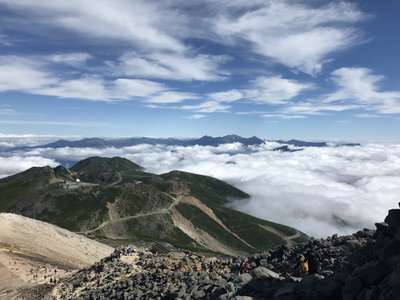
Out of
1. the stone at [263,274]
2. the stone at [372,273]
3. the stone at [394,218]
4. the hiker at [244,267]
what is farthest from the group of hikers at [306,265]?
the stone at [372,273]

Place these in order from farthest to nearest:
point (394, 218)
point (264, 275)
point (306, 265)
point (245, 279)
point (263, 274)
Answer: point (306, 265), point (263, 274), point (264, 275), point (245, 279), point (394, 218)

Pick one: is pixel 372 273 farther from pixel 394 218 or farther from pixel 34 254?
pixel 34 254

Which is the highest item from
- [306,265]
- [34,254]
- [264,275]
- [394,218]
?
[394,218]

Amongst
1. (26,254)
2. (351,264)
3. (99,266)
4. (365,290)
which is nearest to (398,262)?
(365,290)

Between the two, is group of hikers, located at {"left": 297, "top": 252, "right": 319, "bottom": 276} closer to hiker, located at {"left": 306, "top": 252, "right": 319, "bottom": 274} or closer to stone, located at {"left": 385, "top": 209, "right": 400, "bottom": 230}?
hiker, located at {"left": 306, "top": 252, "right": 319, "bottom": 274}

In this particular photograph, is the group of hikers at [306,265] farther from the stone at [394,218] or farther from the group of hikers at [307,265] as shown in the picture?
the stone at [394,218]

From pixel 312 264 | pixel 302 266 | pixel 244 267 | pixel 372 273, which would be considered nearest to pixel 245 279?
pixel 302 266

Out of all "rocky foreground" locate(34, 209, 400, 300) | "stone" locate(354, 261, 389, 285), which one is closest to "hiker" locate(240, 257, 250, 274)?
"rocky foreground" locate(34, 209, 400, 300)
